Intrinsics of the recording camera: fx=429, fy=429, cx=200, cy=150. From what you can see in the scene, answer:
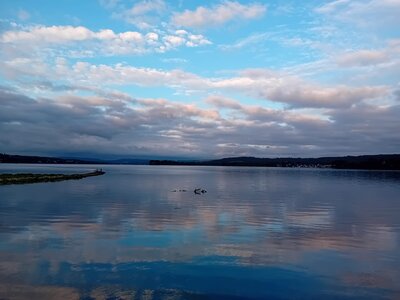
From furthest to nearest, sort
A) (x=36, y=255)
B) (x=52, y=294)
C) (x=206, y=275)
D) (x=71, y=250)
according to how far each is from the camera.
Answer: (x=71, y=250) → (x=36, y=255) → (x=206, y=275) → (x=52, y=294)

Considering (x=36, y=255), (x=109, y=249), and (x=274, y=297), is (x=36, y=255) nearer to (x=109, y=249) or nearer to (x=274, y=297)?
(x=109, y=249)

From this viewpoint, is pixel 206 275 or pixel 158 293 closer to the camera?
pixel 158 293

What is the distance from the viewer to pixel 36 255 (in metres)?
19.0

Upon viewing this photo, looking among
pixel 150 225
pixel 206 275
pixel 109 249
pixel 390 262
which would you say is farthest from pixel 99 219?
pixel 390 262

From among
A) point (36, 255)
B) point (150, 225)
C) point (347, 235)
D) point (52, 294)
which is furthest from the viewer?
point (150, 225)

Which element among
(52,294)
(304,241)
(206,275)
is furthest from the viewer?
(304,241)

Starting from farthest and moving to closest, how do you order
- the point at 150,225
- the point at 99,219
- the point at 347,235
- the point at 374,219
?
1. the point at 374,219
2. the point at 99,219
3. the point at 150,225
4. the point at 347,235

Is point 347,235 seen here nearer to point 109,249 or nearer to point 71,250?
point 109,249

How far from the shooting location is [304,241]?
24.1 m

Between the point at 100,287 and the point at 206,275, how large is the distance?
407cm

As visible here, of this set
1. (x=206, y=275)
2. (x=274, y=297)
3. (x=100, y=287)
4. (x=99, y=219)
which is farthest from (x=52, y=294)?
(x=99, y=219)

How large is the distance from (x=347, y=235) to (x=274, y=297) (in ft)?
48.2

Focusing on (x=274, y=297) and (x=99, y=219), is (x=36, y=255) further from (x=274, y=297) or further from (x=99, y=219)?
(x=99, y=219)

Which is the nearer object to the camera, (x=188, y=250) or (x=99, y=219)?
(x=188, y=250)
